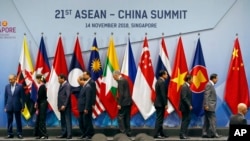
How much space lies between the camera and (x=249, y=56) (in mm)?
11914

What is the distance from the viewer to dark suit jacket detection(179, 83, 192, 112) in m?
10.9

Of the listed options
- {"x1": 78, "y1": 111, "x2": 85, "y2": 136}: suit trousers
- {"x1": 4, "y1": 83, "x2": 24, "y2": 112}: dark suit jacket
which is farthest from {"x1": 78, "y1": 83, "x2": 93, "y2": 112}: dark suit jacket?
{"x1": 4, "y1": 83, "x2": 24, "y2": 112}: dark suit jacket

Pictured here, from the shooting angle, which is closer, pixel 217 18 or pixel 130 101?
pixel 130 101

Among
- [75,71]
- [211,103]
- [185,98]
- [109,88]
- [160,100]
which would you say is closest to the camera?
[185,98]

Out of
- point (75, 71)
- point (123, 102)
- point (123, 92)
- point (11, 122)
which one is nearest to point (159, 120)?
point (123, 102)

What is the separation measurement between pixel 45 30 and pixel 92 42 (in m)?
1.30

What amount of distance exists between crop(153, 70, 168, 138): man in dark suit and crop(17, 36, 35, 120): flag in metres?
3.26

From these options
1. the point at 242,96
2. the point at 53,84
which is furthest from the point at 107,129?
the point at 242,96

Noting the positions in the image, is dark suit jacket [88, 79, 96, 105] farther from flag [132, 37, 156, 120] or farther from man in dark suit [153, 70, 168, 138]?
man in dark suit [153, 70, 168, 138]

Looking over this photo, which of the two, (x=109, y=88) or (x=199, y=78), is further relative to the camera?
(x=199, y=78)

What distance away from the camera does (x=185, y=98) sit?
1088cm

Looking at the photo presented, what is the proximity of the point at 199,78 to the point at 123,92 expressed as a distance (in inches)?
86.3

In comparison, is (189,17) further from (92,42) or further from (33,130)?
(33,130)

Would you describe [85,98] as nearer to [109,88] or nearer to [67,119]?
[67,119]
